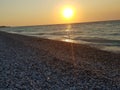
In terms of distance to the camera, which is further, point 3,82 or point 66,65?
point 66,65

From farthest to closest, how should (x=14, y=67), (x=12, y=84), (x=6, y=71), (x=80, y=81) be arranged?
(x=14, y=67) → (x=6, y=71) → (x=80, y=81) → (x=12, y=84)

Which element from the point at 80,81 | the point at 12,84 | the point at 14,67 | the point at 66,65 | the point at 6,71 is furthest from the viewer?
the point at 66,65

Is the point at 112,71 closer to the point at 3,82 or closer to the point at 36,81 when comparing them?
the point at 36,81

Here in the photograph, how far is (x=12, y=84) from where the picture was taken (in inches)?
477

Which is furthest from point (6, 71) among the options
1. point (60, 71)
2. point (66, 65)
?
point (66, 65)

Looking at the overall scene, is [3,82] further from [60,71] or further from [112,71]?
[112,71]

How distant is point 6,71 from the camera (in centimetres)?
1501

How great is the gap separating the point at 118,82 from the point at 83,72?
287 cm

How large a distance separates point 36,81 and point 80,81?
2.63 metres

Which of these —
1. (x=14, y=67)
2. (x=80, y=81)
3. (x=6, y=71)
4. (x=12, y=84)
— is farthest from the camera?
(x=14, y=67)

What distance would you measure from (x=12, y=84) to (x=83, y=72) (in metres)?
5.53

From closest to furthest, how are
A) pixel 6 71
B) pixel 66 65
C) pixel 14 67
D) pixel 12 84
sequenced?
pixel 12 84 → pixel 6 71 → pixel 14 67 → pixel 66 65

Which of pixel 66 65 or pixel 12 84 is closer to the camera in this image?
pixel 12 84

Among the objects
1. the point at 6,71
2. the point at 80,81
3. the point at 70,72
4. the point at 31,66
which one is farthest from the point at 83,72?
the point at 6,71
